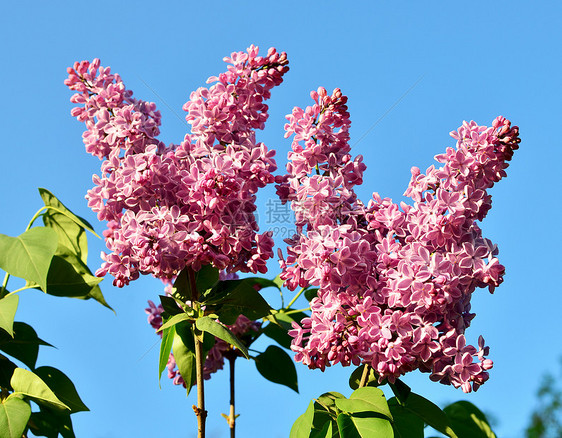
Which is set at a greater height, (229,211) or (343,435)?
(229,211)

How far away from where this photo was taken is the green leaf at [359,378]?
1513mm

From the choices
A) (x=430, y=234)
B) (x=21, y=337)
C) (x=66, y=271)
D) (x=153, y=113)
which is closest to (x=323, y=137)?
(x=430, y=234)

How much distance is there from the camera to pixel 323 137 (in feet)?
5.05

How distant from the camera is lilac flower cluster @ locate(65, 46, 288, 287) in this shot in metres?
1.44

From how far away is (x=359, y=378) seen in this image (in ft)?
5.08

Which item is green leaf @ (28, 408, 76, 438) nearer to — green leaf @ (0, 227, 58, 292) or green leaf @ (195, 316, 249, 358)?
green leaf @ (0, 227, 58, 292)

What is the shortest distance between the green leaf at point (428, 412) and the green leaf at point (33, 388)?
2.67 feet

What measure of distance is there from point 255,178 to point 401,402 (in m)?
0.62

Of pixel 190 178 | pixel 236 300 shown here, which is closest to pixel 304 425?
pixel 236 300

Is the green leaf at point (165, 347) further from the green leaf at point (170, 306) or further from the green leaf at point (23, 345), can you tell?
the green leaf at point (23, 345)

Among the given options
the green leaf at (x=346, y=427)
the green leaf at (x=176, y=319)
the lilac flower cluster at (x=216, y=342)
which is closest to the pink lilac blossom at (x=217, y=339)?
the lilac flower cluster at (x=216, y=342)

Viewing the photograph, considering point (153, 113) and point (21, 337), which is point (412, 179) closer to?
point (153, 113)

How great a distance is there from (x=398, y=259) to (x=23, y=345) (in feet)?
3.48

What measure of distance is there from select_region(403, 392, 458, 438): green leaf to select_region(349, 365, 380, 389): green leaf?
89 mm
